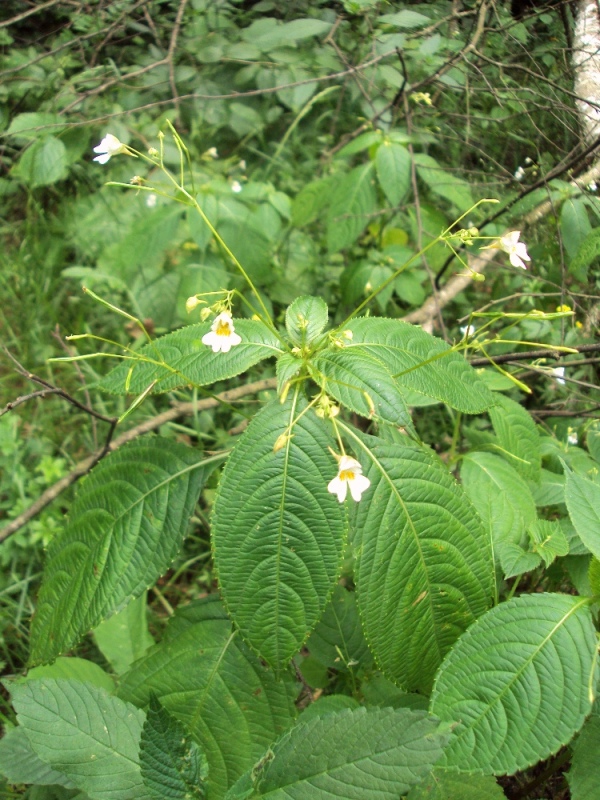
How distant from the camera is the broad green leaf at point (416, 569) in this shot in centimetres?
111

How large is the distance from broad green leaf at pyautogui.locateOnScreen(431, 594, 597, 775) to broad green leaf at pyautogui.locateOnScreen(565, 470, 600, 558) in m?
0.12

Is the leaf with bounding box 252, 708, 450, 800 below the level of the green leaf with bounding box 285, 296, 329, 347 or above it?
below

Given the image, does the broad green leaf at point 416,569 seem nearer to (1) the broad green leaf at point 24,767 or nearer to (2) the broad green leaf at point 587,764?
(2) the broad green leaf at point 587,764

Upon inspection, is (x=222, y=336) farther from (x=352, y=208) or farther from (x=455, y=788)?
(x=352, y=208)

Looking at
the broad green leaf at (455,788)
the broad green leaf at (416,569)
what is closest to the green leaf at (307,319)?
the broad green leaf at (416,569)

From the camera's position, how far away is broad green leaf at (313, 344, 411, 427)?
110 centimetres

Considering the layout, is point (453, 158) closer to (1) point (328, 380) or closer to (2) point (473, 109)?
(2) point (473, 109)

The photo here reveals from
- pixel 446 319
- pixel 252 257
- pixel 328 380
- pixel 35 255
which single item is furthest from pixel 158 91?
pixel 328 380

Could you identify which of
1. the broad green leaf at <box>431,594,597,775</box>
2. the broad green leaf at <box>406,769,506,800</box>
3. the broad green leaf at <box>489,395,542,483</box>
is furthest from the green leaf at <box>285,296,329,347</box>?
the broad green leaf at <box>406,769,506,800</box>

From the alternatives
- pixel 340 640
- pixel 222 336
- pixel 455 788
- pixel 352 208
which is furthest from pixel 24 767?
pixel 352 208

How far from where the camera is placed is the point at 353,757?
92cm

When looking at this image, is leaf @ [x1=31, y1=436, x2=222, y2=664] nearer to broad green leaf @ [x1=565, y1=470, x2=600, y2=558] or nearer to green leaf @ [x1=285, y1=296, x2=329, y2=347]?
green leaf @ [x1=285, y1=296, x2=329, y2=347]

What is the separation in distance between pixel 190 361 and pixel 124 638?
916mm

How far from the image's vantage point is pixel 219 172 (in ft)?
9.51
